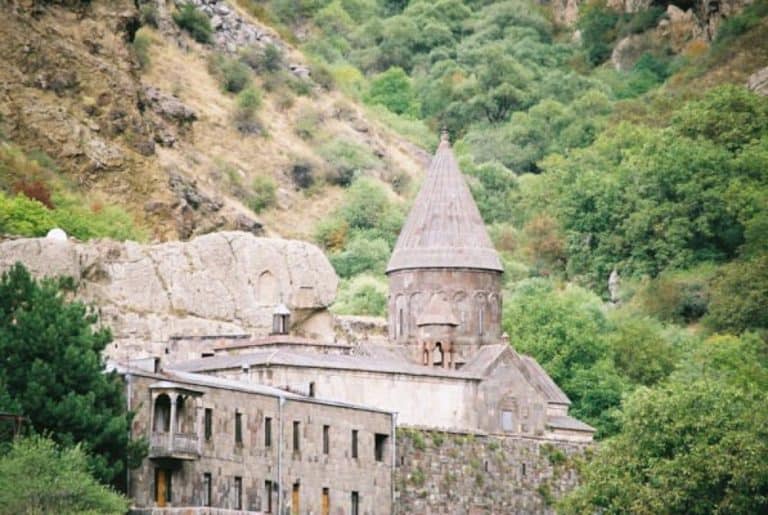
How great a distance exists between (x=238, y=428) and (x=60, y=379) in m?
9.26

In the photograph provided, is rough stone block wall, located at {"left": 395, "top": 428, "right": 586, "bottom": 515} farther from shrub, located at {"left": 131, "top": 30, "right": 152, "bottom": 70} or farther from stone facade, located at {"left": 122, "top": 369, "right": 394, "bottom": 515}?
shrub, located at {"left": 131, "top": 30, "right": 152, "bottom": 70}

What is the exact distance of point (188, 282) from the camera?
9381 centimetres

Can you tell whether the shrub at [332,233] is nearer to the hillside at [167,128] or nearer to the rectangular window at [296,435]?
the hillside at [167,128]

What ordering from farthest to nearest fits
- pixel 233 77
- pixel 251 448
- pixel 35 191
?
pixel 233 77, pixel 35 191, pixel 251 448

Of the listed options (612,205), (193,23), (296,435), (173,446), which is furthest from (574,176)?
(173,446)

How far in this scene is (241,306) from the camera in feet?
310

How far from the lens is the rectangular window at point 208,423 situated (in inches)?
2933

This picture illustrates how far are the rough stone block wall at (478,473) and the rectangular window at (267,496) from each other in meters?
7.06

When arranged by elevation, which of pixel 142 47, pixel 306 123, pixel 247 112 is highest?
pixel 142 47

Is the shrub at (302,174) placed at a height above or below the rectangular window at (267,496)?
above

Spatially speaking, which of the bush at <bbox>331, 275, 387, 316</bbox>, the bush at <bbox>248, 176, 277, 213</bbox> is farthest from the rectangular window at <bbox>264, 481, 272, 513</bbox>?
the bush at <bbox>248, 176, 277, 213</bbox>

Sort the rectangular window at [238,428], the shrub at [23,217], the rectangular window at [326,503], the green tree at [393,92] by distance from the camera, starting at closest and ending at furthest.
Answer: the rectangular window at [238,428] < the rectangular window at [326,503] < the shrub at [23,217] < the green tree at [393,92]

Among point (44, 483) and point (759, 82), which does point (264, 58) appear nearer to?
point (759, 82)

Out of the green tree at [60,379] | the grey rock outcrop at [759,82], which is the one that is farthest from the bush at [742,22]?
the green tree at [60,379]
